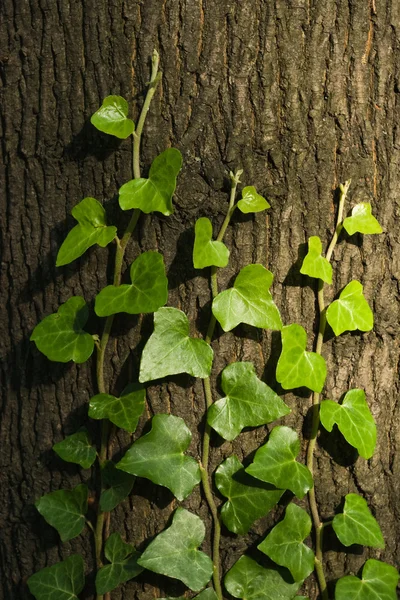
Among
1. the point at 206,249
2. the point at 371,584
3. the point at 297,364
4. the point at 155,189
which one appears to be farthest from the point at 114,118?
the point at 371,584

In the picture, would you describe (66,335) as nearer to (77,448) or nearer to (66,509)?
(77,448)

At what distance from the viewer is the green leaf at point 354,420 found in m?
1.21

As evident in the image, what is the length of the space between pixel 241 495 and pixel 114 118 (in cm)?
73

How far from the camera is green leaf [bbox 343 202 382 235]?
121cm

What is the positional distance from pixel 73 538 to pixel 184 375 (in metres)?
0.40

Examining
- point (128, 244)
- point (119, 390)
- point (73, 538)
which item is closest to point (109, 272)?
point (128, 244)

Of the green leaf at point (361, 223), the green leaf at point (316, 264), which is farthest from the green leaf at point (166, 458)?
the green leaf at point (361, 223)

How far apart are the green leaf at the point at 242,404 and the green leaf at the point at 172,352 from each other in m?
0.05

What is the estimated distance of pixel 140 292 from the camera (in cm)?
116

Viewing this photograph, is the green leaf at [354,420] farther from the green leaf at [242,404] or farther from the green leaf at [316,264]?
the green leaf at [316,264]

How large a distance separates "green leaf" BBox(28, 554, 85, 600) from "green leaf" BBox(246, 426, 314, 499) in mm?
399

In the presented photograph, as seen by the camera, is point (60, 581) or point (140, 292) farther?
point (60, 581)

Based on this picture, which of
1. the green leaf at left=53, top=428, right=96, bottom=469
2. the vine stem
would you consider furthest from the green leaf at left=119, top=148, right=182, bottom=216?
the green leaf at left=53, top=428, right=96, bottom=469

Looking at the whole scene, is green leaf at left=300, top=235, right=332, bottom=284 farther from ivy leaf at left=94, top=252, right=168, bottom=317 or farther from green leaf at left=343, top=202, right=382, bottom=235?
ivy leaf at left=94, top=252, right=168, bottom=317
